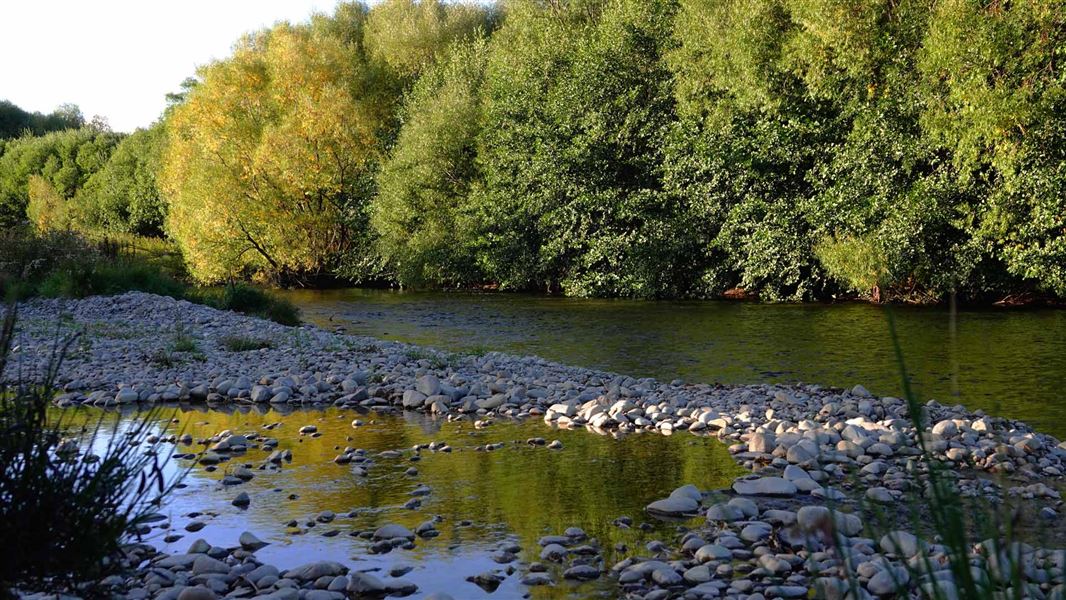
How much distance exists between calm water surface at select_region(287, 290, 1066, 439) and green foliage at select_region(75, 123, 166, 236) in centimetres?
3480

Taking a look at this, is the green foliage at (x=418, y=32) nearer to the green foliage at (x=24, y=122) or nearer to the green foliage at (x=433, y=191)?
the green foliage at (x=433, y=191)

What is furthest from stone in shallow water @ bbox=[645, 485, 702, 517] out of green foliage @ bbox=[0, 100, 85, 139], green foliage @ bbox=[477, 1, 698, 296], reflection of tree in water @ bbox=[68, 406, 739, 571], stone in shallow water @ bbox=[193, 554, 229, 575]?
green foliage @ bbox=[0, 100, 85, 139]

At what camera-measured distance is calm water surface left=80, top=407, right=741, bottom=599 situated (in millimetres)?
5402

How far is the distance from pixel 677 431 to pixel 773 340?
810 centimetres

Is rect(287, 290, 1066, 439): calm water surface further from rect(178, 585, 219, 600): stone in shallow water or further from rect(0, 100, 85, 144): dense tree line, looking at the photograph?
rect(0, 100, 85, 144): dense tree line

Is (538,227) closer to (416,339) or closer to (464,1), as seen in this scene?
(416,339)

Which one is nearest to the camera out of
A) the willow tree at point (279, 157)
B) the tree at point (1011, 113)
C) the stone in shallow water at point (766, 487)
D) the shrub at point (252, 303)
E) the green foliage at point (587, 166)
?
the stone in shallow water at point (766, 487)

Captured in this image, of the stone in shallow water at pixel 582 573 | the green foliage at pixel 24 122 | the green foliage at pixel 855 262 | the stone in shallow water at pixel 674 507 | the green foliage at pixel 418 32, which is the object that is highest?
the green foliage at pixel 24 122

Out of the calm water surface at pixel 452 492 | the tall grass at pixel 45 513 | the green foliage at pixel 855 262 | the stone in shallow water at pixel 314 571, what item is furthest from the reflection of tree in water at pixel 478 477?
the green foliage at pixel 855 262

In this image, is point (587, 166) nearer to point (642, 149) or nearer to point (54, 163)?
point (642, 149)

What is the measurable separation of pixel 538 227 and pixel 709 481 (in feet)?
75.2

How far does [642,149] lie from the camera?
28.8m

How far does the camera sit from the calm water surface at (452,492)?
540cm

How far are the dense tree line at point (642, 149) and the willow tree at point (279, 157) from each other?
0.32ft
